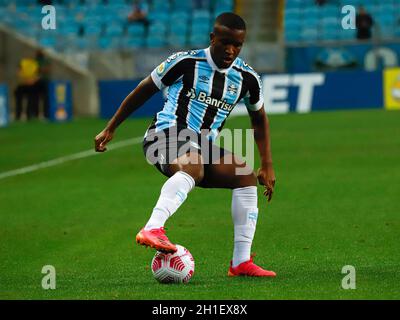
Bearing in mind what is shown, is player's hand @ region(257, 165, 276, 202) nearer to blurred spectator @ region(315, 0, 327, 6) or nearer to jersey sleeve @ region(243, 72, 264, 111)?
jersey sleeve @ region(243, 72, 264, 111)

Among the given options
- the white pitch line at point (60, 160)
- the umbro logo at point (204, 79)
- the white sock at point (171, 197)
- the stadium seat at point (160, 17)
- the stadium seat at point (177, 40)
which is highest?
the stadium seat at point (160, 17)

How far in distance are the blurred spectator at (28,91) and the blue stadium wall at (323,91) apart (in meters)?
4.37

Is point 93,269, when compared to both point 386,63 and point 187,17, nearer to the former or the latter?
point 386,63

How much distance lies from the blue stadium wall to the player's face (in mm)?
20647

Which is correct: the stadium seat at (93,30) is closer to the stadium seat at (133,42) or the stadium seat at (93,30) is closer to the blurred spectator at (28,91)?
the stadium seat at (133,42)

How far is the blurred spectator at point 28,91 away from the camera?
31094 mm

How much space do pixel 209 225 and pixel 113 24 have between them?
23.8m

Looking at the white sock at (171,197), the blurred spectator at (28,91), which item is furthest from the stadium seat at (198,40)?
the white sock at (171,197)

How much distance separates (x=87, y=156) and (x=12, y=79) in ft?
49.7

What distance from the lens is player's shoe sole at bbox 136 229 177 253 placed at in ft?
23.1

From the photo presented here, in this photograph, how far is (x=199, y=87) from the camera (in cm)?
787

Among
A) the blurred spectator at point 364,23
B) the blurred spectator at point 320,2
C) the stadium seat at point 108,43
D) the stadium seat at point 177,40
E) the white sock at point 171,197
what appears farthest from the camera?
the stadium seat at point 108,43

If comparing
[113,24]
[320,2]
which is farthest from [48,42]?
[320,2]

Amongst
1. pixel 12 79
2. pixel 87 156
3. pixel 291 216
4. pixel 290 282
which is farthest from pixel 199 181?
pixel 12 79
